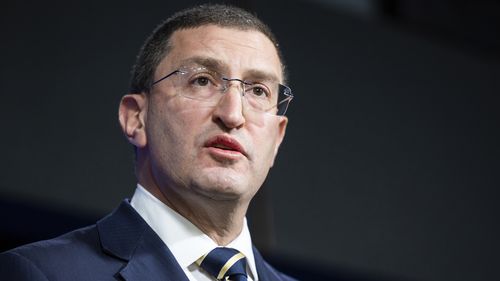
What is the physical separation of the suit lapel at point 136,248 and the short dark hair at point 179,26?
268 mm

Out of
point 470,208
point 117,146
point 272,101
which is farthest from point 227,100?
point 470,208

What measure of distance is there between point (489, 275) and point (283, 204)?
1161 millimetres

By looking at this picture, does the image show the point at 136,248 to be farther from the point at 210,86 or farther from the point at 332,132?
the point at 332,132

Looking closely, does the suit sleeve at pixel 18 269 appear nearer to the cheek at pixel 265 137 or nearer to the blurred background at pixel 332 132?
the cheek at pixel 265 137

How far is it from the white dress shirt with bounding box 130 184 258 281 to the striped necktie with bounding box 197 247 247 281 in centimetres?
1

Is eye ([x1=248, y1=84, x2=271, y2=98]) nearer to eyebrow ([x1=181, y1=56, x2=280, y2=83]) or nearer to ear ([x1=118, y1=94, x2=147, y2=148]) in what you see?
eyebrow ([x1=181, y1=56, x2=280, y2=83])

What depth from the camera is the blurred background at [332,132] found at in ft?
9.63

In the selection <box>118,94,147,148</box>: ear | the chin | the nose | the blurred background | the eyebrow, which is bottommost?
the blurred background

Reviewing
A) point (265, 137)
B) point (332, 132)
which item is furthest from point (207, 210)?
point (332, 132)

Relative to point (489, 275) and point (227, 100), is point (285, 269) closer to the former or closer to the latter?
point (489, 275)

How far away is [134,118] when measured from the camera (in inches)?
64.7

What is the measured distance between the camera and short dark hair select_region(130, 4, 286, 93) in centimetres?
165

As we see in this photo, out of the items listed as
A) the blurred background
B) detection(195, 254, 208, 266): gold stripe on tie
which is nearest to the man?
detection(195, 254, 208, 266): gold stripe on tie

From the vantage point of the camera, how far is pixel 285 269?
3.37 meters
